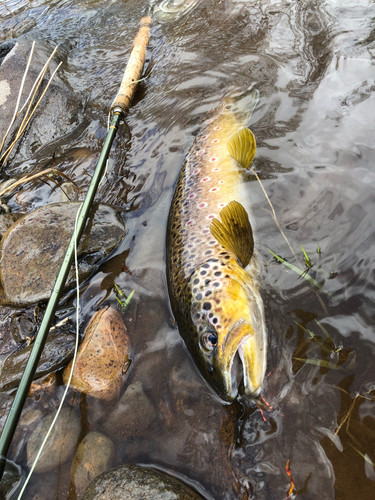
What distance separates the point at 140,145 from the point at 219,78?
166cm

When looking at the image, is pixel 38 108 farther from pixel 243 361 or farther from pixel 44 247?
pixel 243 361

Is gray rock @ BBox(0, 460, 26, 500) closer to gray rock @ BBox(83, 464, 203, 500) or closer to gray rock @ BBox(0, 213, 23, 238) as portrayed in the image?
gray rock @ BBox(83, 464, 203, 500)

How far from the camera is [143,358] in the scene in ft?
9.16

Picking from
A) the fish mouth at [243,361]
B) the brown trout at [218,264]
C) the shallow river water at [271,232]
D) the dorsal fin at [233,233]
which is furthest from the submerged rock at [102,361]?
the dorsal fin at [233,233]

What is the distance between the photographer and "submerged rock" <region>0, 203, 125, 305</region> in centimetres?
321

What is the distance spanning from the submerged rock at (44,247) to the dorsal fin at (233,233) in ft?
3.85

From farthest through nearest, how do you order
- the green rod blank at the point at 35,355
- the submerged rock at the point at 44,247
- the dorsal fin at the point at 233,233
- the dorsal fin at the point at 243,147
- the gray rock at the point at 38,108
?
the gray rock at the point at 38,108, the dorsal fin at the point at 243,147, the submerged rock at the point at 44,247, the dorsal fin at the point at 233,233, the green rod blank at the point at 35,355

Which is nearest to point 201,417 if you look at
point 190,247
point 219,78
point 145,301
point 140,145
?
point 145,301

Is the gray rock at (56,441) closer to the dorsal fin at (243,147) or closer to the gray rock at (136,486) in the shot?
the gray rock at (136,486)

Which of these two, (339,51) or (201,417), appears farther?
(339,51)

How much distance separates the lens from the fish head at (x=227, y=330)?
235 cm

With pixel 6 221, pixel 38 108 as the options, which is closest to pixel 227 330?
pixel 6 221

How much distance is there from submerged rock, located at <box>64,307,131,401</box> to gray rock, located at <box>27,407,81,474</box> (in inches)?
8.9

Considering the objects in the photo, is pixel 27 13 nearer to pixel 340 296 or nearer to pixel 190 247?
pixel 190 247
